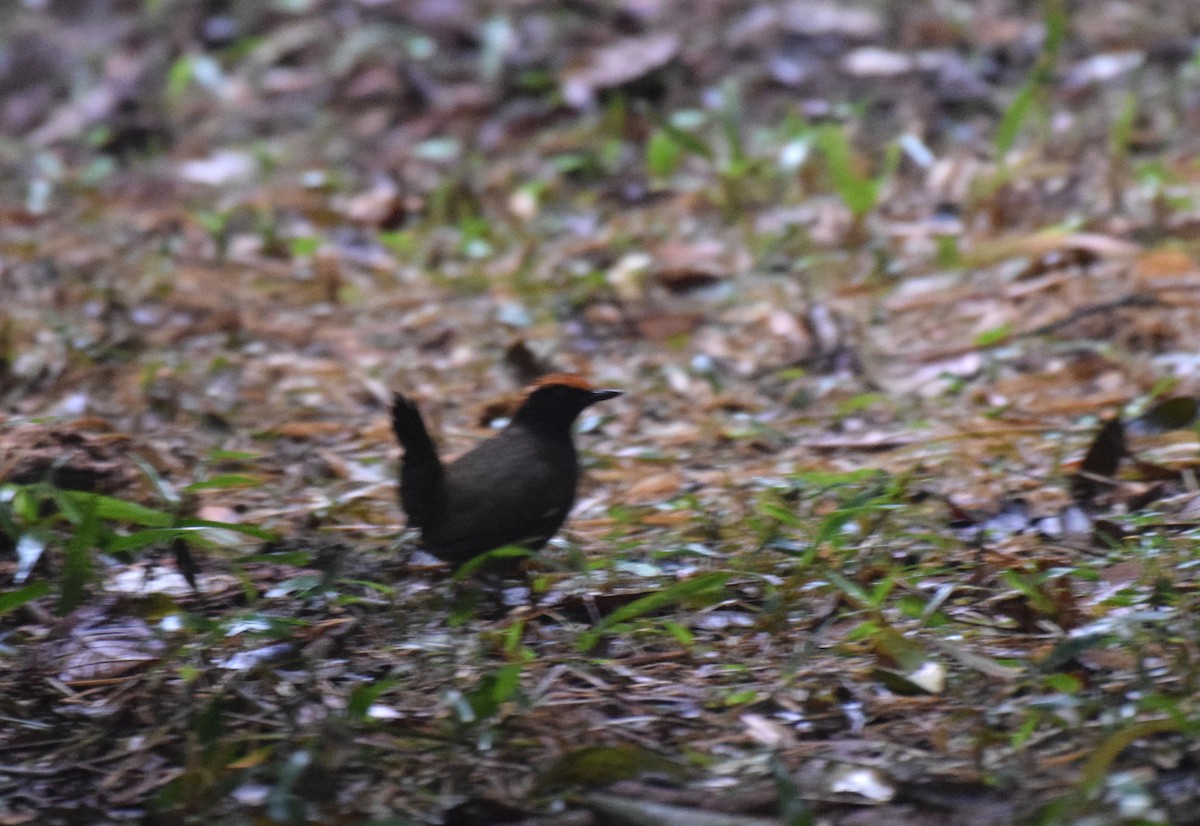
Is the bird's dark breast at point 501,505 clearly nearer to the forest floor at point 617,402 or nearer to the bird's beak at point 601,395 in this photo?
the forest floor at point 617,402

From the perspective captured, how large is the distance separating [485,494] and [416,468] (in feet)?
0.70

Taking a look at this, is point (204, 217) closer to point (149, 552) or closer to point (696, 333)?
point (696, 333)

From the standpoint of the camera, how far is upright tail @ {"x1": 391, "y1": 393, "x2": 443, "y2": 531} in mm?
3623

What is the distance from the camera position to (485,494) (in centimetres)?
385

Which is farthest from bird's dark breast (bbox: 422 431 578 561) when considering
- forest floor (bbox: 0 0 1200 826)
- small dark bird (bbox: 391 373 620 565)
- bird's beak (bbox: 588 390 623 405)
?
bird's beak (bbox: 588 390 623 405)

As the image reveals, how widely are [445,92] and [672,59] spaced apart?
1.28 m

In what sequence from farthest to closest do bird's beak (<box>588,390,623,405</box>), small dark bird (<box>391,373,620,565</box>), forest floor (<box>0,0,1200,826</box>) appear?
bird's beak (<box>588,390,623,405</box>)
small dark bird (<box>391,373,620,565</box>)
forest floor (<box>0,0,1200,826</box>)

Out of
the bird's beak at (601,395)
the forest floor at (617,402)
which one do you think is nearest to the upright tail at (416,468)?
the forest floor at (617,402)

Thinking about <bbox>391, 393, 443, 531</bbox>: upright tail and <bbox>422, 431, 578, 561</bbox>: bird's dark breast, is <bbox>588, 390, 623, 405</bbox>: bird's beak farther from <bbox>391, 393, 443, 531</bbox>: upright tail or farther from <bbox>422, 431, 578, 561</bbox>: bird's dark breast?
<bbox>391, 393, 443, 531</bbox>: upright tail

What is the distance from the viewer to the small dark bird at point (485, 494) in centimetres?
376

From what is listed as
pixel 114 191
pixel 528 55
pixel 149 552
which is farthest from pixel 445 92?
pixel 149 552

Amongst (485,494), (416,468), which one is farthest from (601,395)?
(416,468)

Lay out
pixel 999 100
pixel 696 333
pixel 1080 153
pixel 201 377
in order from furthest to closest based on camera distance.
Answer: pixel 999 100 → pixel 1080 153 → pixel 696 333 → pixel 201 377

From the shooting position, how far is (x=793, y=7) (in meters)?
8.23
